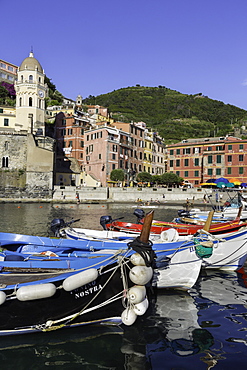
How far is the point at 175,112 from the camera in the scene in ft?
557

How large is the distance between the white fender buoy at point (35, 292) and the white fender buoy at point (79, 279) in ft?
1.16

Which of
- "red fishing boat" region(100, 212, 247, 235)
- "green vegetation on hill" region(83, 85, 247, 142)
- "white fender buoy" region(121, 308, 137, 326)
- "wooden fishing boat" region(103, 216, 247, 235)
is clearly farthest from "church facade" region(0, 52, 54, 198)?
"green vegetation on hill" region(83, 85, 247, 142)

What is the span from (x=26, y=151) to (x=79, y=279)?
59.2 m

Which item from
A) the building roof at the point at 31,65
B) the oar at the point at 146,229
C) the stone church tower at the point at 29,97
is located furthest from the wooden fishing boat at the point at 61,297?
the building roof at the point at 31,65

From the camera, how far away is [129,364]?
22.3ft

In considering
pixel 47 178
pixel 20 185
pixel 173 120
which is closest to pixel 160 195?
pixel 47 178

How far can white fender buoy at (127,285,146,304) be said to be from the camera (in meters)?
7.92

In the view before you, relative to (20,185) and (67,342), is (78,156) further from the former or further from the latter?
(67,342)

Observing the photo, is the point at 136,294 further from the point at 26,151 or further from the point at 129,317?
the point at 26,151

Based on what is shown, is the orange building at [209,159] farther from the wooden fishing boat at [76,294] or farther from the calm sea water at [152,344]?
the wooden fishing boat at [76,294]

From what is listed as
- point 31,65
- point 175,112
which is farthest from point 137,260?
point 175,112

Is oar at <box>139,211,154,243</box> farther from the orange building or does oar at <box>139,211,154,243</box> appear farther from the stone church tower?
the stone church tower

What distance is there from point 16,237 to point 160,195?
49950mm

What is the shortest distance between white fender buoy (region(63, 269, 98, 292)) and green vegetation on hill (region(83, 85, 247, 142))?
115 metres
